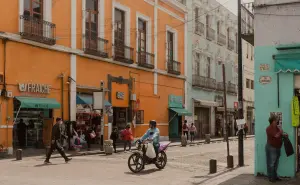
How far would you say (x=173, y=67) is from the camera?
3422 centimetres

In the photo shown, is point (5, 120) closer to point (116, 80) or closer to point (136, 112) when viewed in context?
point (116, 80)

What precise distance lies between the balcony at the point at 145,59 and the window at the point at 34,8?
8.95m

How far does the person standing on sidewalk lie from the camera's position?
36.7ft

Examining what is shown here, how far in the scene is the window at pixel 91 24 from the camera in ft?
82.9

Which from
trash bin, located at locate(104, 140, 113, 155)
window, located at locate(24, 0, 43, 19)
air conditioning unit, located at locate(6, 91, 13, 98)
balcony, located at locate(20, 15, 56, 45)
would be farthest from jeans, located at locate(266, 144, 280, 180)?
window, located at locate(24, 0, 43, 19)

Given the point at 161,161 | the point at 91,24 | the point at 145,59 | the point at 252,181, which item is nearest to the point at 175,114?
the point at 145,59

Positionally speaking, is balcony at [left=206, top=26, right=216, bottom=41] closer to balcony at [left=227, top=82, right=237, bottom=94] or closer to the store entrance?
balcony at [left=227, top=82, right=237, bottom=94]

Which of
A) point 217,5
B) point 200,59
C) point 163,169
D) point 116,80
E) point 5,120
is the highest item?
point 217,5

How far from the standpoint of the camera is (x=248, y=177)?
12.1 meters

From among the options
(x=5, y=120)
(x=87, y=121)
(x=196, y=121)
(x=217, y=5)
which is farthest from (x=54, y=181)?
(x=217, y=5)

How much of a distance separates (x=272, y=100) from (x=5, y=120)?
40.2ft

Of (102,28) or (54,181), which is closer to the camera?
(54,181)

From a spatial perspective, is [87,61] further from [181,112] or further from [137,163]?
[137,163]

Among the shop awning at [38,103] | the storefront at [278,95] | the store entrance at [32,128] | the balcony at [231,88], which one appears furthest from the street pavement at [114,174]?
the balcony at [231,88]
